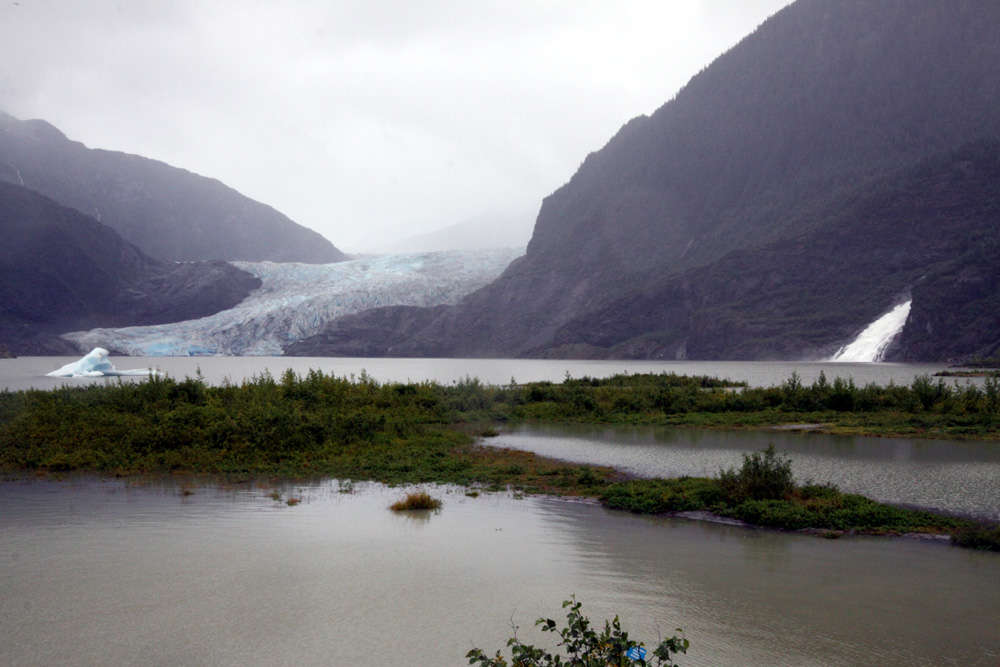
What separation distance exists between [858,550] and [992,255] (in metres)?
106

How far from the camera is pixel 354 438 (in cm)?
2017

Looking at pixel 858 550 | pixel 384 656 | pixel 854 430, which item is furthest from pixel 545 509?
pixel 854 430

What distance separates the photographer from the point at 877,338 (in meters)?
102

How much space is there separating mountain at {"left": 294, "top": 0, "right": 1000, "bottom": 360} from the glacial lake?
95864 mm

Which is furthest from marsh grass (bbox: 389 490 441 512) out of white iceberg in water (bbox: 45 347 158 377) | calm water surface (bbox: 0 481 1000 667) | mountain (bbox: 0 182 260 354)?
mountain (bbox: 0 182 260 354)

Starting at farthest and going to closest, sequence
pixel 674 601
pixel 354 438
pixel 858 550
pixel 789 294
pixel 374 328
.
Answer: pixel 374 328
pixel 789 294
pixel 354 438
pixel 858 550
pixel 674 601

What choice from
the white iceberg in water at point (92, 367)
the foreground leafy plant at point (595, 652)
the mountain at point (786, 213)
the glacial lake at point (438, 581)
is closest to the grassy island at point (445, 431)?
the glacial lake at point (438, 581)

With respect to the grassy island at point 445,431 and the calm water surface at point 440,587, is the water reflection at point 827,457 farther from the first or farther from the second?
the calm water surface at point 440,587

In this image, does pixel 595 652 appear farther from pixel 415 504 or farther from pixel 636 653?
pixel 415 504

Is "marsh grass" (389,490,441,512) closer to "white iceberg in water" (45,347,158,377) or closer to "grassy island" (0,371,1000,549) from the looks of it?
"grassy island" (0,371,1000,549)

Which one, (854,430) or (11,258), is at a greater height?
(11,258)

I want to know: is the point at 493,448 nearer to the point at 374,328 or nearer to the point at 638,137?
the point at 374,328

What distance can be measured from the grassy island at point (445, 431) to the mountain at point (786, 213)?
7612cm

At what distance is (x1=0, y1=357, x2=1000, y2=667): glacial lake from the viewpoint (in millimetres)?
6941
